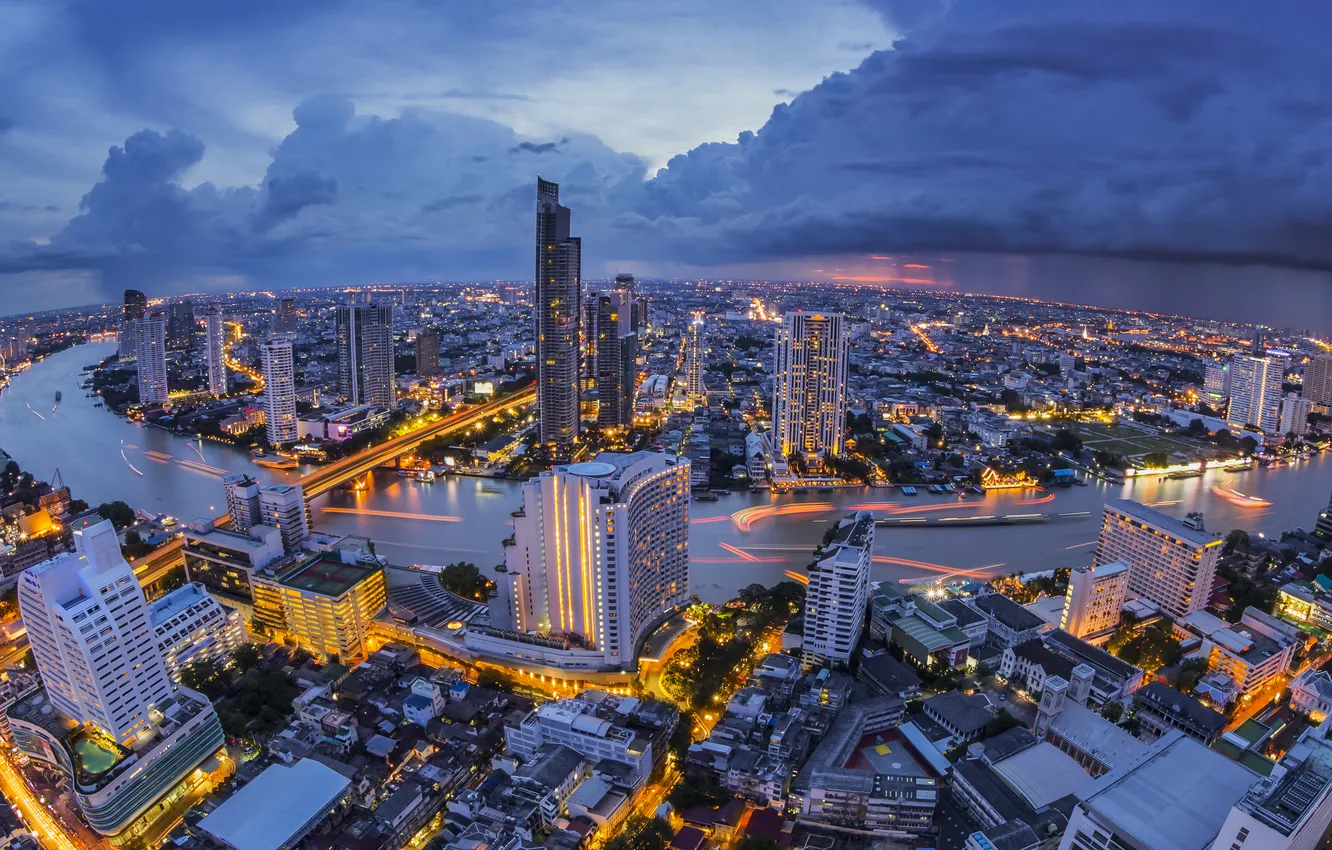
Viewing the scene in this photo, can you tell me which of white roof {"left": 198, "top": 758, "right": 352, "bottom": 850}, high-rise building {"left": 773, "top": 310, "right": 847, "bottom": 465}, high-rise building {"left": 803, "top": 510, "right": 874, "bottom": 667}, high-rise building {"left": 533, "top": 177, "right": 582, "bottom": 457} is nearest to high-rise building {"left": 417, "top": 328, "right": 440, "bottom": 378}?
high-rise building {"left": 533, "top": 177, "right": 582, "bottom": 457}

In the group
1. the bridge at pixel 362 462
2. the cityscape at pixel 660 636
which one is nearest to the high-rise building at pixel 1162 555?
the cityscape at pixel 660 636

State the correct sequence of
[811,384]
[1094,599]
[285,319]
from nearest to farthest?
1. [1094,599]
2. [811,384]
3. [285,319]

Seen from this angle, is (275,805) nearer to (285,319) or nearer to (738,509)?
(738,509)

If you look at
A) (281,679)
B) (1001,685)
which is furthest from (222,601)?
(1001,685)

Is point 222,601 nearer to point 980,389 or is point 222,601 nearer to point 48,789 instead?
point 48,789

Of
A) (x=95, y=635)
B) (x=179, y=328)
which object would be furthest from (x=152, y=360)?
(x=95, y=635)

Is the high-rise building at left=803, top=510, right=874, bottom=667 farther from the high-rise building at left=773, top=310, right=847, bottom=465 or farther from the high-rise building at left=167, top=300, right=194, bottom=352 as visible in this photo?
the high-rise building at left=167, top=300, right=194, bottom=352
